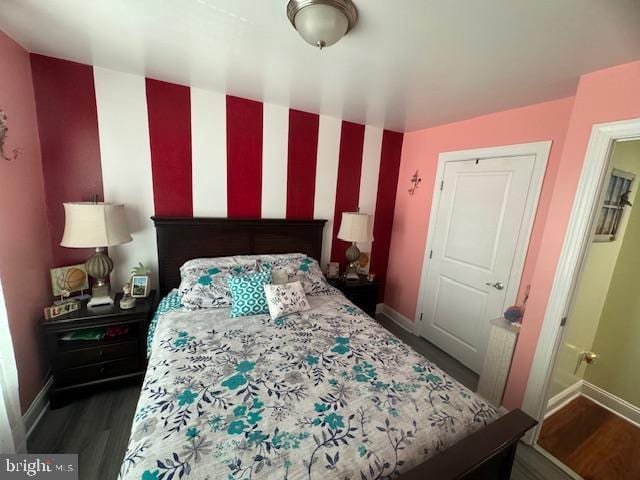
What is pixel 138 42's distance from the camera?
4.86ft

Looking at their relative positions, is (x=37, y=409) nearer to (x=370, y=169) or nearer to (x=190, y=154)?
(x=190, y=154)

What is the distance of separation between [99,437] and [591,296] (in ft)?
11.5

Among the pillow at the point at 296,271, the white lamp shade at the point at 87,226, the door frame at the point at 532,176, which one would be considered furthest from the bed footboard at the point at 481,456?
the white lamp shade at the point at 87,226

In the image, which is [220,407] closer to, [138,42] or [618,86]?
[138,42]

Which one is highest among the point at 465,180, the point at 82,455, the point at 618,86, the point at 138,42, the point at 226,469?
the point at 138,42

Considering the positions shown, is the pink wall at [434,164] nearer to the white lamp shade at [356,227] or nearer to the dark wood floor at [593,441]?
the white lamp shade at [356,227]

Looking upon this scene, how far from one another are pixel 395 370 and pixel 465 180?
1.95m

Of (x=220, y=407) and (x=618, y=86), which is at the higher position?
(x=618, y=86)

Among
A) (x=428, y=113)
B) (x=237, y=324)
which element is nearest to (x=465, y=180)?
(x=428, y=113)

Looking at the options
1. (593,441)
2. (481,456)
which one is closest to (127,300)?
(481,456)

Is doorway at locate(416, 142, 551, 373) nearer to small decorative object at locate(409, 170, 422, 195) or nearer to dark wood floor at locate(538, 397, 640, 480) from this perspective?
small decorative object at locate(409, 170, 422, 195)

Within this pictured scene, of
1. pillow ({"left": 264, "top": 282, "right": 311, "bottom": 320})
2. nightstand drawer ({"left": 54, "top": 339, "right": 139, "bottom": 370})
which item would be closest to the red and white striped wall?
nightstand drawer ({"left": 54, "top": 339, "right": 139, "bottom": 370})

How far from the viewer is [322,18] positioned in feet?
3.54

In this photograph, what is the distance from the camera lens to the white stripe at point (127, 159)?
6.27ft
